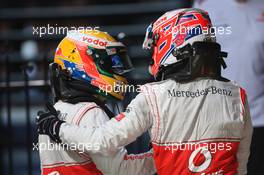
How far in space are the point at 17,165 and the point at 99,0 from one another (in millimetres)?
2355

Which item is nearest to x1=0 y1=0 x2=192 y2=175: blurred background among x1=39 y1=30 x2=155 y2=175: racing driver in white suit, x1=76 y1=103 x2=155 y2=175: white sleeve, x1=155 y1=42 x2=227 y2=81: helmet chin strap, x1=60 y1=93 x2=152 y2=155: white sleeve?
x1=39 y1=30 x2=155 y2=175: racing driver in white suit

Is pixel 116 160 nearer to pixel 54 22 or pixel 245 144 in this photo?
pixel 245 144

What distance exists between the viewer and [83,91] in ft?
12.6

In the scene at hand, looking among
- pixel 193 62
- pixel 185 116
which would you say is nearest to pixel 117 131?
pixel 185 116

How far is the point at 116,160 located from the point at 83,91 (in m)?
0.50

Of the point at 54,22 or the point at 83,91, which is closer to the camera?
the point at 83,91

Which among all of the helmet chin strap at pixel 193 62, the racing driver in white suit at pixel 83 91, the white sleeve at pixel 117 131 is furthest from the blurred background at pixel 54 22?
the white sleeve at pixel 117 131

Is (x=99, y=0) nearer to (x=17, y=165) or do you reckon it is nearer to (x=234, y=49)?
(x=17, y=165)

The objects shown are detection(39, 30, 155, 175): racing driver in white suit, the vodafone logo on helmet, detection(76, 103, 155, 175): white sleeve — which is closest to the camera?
detection(76, 103, 155, 175): white sleeve

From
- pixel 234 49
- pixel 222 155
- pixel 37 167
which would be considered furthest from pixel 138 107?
pixel 37 167

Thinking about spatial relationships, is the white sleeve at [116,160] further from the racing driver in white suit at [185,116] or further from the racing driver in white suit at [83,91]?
the racing driver in white suit at [185,116]

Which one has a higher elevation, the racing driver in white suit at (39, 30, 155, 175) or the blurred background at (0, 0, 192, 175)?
the blurred background at (0, 0, 192, 175)

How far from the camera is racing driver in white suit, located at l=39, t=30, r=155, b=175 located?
3.67m

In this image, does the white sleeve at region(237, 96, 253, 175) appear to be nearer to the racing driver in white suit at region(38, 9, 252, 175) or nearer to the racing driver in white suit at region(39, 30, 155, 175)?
the racing driver in white suit at region(38, 9, 252, 175)
